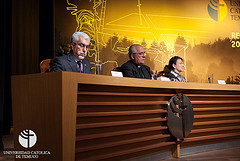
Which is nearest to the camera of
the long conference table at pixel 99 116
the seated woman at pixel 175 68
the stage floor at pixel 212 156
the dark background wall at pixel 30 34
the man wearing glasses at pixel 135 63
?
the long conference table at pixel 99 116

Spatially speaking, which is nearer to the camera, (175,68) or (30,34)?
(175,68)

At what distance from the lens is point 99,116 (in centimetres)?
220

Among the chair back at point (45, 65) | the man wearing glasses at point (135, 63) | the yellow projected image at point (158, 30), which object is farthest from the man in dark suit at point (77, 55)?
the yellow projected image at point (158, 30)

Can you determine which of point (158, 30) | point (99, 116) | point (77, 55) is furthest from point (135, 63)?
→ point (158, 30)

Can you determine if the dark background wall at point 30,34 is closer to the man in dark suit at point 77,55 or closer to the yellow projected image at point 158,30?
the yellow projected image at point 158,30

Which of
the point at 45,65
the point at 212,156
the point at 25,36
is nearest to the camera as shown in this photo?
the point at 212,156

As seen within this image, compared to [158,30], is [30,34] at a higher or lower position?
lower

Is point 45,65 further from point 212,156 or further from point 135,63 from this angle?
point 212,156

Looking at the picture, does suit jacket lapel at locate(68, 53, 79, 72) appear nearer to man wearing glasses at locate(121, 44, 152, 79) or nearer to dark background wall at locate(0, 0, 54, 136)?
man wearing glasses at locate(121, 44, 152, 79)

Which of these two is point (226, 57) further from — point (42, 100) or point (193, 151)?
point (42, 100)

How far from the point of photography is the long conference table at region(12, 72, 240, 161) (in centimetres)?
183

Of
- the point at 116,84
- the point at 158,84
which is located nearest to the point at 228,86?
the point at 158,84

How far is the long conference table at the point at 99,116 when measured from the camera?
1830 mm

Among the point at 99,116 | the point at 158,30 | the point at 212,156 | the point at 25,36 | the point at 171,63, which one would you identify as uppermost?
the point at 158,30
